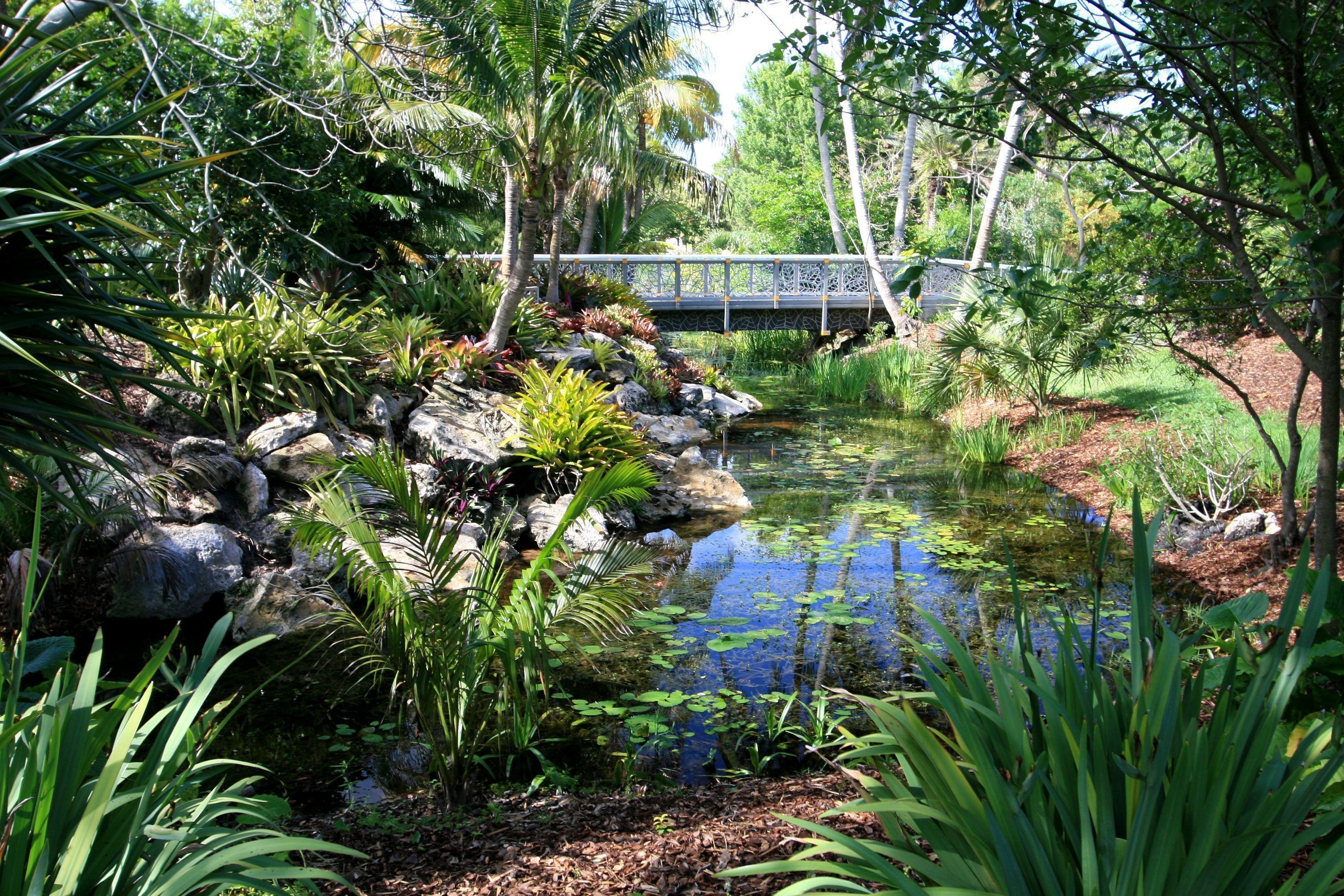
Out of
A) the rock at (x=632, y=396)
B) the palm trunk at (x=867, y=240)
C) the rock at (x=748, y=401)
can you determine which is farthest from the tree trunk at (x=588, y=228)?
the rock at (x=632, y=396)

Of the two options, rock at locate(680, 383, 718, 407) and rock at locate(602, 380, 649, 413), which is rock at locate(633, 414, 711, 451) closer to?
rock at locate(602, 380, 649, 413)

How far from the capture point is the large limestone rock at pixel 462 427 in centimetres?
894

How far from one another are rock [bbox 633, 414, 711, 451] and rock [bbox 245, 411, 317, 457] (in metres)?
4.11

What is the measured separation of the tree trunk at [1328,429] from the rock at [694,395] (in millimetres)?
12128

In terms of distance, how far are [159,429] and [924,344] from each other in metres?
13.9

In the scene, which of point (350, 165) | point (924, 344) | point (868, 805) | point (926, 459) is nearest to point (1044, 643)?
point (868, 805)

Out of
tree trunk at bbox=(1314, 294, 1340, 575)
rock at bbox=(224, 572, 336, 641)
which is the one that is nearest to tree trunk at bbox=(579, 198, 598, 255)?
rock at bbox=(224, 572, 336, 641)

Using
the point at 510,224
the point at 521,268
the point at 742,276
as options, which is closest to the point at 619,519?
the point at 521,268

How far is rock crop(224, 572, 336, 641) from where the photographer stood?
20.2ft

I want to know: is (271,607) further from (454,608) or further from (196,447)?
(454,608)

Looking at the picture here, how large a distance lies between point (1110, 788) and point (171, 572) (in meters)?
6.15

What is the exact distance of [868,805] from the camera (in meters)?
2.02

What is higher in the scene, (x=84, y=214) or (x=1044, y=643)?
(x=84, y=214)

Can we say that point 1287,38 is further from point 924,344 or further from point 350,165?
point 924,344
